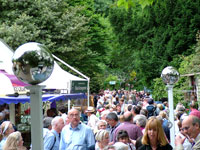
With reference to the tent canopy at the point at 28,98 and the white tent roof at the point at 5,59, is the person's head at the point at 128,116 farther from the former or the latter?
the white tent roof at the point at 5,59

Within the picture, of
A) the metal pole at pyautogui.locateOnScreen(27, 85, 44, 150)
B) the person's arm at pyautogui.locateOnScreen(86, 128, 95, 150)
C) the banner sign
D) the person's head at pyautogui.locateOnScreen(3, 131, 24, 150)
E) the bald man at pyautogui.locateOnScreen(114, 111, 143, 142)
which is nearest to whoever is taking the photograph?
the metal pole at pyautogui.locateOnScreen(27, 85, 44, 150)

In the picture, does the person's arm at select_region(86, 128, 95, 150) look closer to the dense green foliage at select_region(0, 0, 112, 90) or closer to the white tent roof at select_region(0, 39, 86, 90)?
the white tent roof at select_region(0, 39, 86, 90)

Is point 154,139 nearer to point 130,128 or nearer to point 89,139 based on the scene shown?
point 89,139

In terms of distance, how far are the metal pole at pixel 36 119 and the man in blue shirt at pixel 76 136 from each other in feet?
9.37

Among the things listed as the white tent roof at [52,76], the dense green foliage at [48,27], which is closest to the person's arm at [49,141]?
the white tent roof at [52,76]

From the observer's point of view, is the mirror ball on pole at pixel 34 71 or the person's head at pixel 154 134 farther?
the person's head at pixel 154 134

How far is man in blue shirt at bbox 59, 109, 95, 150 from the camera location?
20.6 ft

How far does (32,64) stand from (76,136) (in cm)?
313

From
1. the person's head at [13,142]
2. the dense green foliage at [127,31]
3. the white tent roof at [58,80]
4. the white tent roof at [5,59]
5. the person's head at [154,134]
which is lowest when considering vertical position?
the person's head at [13,142]

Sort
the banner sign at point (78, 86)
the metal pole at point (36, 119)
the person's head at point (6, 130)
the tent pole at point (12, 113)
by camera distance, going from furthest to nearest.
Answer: the tent pole at point (12, 113) → the banner sign at point (78, 86) → the person's head at point (6, 130) → the metal pole at point (36, 119)

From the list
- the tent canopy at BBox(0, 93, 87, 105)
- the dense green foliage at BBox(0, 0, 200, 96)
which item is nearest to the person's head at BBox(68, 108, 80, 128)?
the tent canopy at BBox(0, 93, 87, 105)

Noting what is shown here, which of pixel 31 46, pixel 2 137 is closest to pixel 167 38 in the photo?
pixel 2 137

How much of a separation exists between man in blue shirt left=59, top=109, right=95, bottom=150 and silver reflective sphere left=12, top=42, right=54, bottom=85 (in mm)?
2938

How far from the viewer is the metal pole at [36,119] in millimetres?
3449
